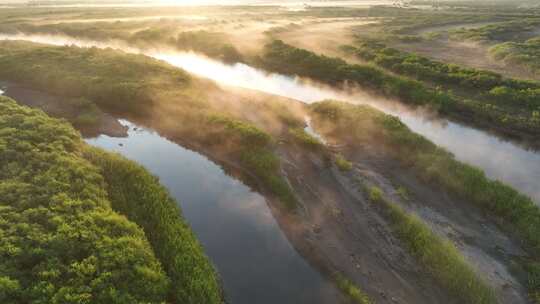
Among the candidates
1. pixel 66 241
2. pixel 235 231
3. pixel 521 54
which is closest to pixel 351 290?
pixel 235 231

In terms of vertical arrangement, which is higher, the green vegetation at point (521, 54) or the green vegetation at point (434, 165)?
the green vegetation at point (521, 54)

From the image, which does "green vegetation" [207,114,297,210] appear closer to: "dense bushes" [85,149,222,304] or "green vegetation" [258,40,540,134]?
"dense bushes" [85,149,222,304]

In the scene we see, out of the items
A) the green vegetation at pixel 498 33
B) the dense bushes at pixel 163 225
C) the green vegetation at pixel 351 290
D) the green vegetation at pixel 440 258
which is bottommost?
the green vegetation at pixel 351 290

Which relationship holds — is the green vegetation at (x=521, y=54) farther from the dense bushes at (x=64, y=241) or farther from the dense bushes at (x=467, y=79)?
the dense bushes at (x=64, y=241)

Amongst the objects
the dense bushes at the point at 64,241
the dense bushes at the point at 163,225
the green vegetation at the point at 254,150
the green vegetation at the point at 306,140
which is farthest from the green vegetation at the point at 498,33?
the dense bushes at the point at 64,241

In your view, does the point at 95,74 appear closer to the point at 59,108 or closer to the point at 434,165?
the point at 59,108
